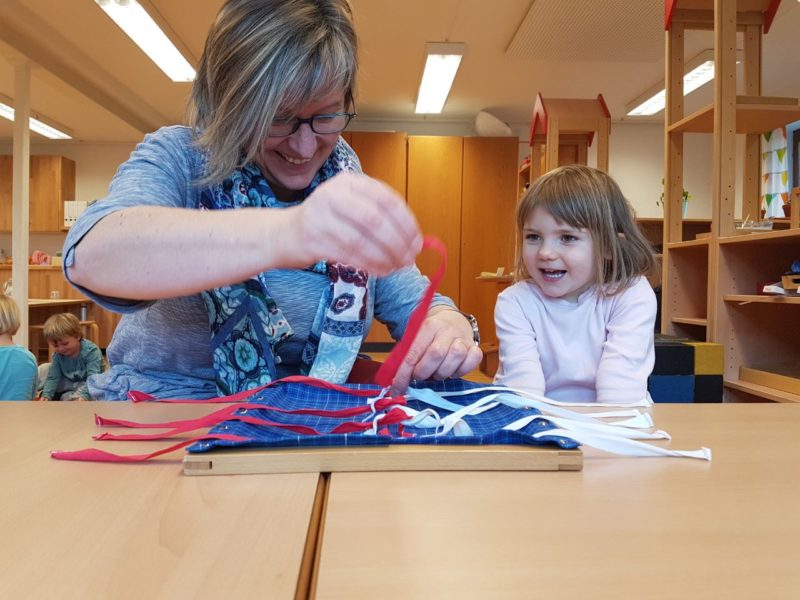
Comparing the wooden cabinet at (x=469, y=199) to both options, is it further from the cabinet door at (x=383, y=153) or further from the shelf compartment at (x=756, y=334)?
the shelf compartment at (x=756, y=334)

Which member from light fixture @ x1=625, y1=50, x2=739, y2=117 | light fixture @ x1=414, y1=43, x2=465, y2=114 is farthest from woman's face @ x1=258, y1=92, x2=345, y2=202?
light fixture @ x1=625, y1=50, x2=739, y2=117

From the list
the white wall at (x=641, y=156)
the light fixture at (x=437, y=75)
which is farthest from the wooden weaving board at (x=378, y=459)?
the white wall at (x=641, y=156)

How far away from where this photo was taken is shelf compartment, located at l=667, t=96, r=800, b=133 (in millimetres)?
2480

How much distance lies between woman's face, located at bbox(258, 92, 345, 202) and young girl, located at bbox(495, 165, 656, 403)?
0.63m

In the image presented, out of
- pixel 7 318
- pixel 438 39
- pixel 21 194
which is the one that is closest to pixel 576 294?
pixel 7 318

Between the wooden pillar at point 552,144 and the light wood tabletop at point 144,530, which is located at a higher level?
the wooden pillar at point 552,144

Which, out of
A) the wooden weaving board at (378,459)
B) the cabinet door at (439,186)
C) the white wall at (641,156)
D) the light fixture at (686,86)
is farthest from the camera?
the white wall at (641,156)

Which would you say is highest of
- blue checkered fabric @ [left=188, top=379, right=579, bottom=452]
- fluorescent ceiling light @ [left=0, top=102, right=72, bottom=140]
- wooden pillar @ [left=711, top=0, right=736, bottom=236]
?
fluorescent ceiling light @ [left=0, top=102, right=72, bottom=140]

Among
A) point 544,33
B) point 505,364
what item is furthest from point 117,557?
point 544,33

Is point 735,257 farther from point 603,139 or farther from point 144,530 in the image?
point 144,530

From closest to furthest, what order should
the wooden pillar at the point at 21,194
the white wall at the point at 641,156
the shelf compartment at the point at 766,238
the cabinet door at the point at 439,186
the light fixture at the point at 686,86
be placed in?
the shelf compartment at the point at 766,238 < the wooden pillar at the point at 21,194 < the light fixture at the point at 686,86 < the cabinet door at the point at 439,186 < the white wall at the point at 641,156

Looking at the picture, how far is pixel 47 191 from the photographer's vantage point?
26.7ft

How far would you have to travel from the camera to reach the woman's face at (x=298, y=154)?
3.38 ft

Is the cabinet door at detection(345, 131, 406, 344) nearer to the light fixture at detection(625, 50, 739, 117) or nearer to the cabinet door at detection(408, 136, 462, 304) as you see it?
the cabinet door at detection(408, 136, 462, 304)
